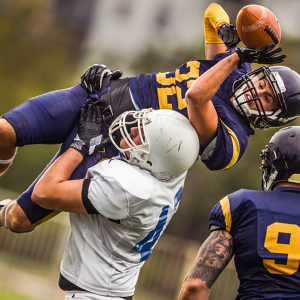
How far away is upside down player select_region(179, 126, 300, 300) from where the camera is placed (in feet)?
6.97

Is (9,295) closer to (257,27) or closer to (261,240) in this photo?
(261,240)

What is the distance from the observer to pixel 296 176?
2342 millimetres

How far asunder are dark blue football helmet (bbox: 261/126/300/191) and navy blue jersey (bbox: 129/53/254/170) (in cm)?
18

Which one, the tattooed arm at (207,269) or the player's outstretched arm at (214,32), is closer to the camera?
the tattooed arm at (207,269)

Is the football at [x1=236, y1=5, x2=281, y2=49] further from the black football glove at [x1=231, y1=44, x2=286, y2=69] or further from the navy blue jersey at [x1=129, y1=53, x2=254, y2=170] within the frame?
the navy blue jersey at [x1=129, y1=53, x2=254, y2=170]

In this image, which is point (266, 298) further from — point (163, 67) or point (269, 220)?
point (163, 67)

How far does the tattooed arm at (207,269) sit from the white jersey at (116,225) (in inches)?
11.7

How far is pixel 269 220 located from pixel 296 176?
346 mm

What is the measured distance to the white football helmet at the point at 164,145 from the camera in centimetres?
199

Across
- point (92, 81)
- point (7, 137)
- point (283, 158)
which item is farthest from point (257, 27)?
point (7, 137)

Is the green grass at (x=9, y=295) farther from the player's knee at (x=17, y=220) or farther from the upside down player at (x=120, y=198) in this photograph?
the upside down player at (x=120, y=198)

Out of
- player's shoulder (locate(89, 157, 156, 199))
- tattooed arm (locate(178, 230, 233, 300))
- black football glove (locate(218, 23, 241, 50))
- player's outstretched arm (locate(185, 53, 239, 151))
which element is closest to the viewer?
player's shoulder (locate(89, 157, 156, 199))

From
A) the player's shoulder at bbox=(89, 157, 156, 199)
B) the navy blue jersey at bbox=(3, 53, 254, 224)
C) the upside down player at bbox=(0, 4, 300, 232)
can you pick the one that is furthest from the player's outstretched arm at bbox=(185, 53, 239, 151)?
the player's shoulder at bbox=(89, 157, 156, 199)

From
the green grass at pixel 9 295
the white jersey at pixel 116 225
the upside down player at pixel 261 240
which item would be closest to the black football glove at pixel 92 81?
the white jersey at pixel 116 225
